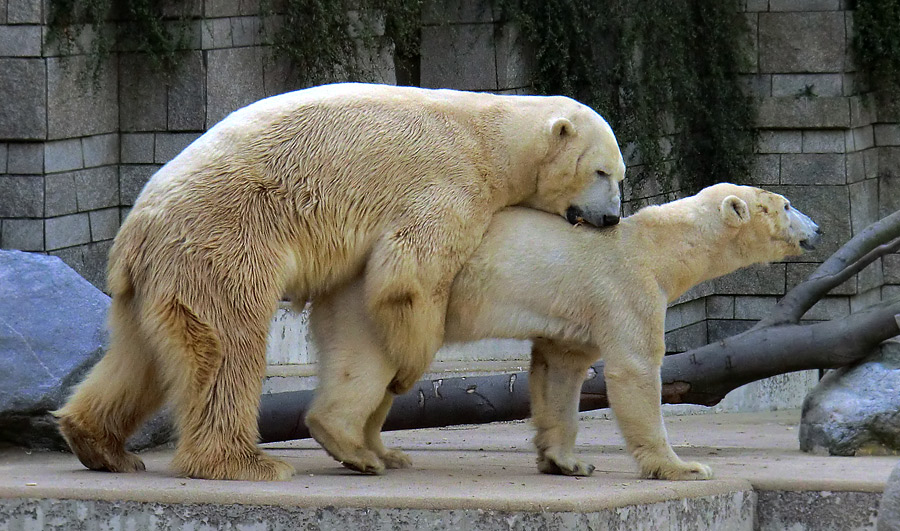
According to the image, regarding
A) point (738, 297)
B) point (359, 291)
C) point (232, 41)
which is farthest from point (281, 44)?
point (738, 297)

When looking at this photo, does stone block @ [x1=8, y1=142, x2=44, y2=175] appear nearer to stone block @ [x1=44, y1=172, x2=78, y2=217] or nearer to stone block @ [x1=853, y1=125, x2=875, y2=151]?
stone block @ [x1=44, y1=172, x2=78, y2=217]

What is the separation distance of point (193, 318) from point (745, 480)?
84.1 inches

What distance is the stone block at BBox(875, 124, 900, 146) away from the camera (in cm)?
1005

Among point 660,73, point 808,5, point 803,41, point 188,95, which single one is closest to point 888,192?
point 803,41

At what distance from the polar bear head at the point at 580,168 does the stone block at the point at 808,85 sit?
216 inches

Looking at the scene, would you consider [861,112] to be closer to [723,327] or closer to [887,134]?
[887,134]

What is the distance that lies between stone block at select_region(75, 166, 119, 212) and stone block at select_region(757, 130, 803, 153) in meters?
5.03

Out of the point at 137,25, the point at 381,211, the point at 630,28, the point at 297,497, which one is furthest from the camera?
the point at 630,28

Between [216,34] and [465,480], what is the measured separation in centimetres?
423

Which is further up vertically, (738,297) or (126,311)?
Answer: (126,311)

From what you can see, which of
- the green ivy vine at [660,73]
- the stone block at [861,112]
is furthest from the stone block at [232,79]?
the stone block at [861,112]

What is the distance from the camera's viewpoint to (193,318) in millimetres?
4184

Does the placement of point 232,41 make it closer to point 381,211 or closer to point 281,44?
point 281,44

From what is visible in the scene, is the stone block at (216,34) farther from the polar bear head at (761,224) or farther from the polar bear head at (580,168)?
the polar bear head at (761,224)
